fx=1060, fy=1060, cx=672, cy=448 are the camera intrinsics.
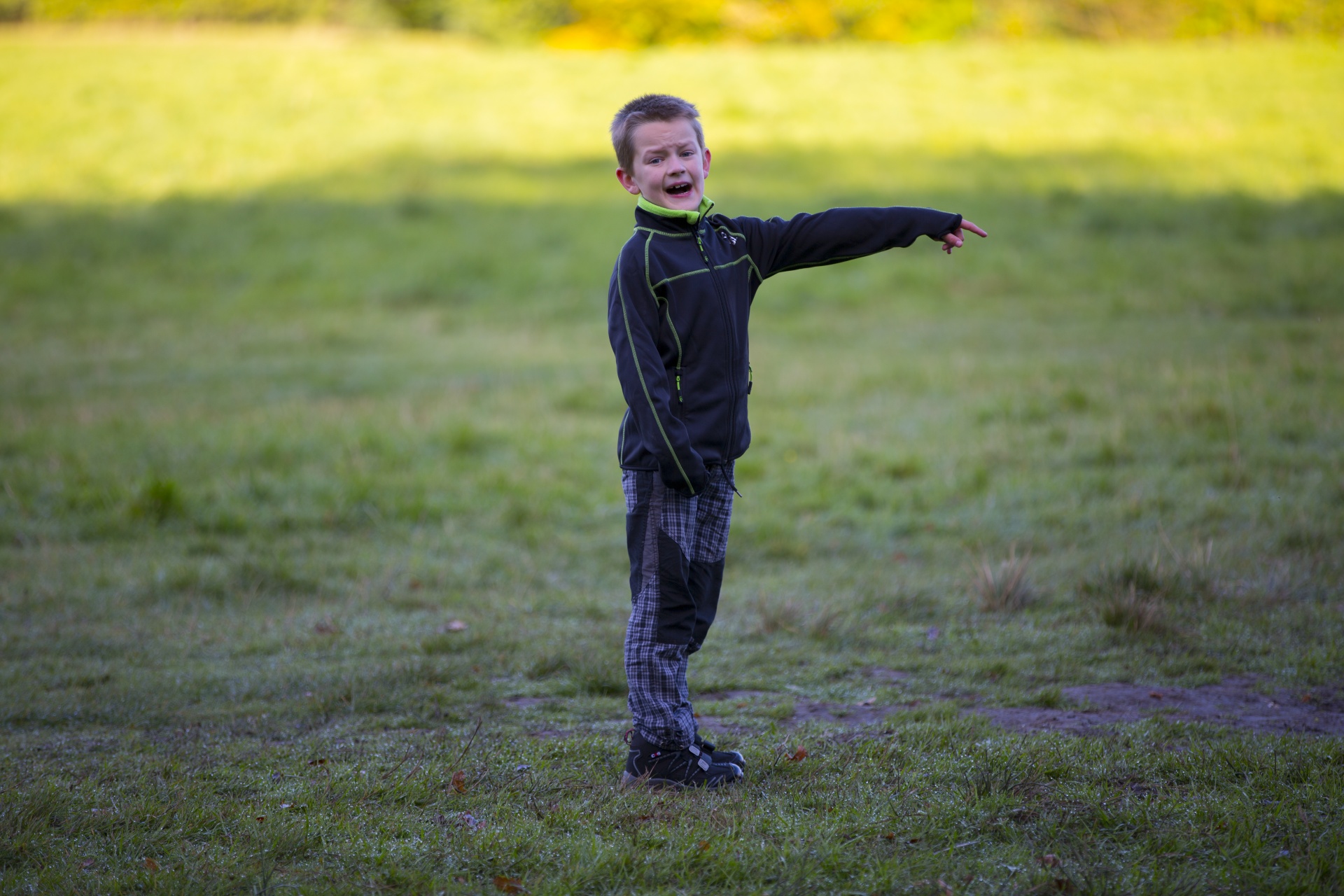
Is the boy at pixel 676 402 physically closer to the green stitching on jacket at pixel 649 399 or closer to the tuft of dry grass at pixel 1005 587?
the green stitching on jacket at pixel 649 399

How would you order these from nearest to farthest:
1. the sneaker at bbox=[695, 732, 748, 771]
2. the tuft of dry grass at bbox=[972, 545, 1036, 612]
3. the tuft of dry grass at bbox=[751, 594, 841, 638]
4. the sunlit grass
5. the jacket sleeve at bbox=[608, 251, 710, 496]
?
the jacket sleeve at bbox=[608, 251, 710, 496]
the sneaker at bbox=[695, 732, 748, 771]
the tuft of dry grass at bbox=[751, 594, 841, 638]
the tuft of dry grass at bbox=[972, 545, 1036, 612]
the sunlit grass

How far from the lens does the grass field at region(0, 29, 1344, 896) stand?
3275 mm

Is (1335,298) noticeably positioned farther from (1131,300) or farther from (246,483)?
(246,483)

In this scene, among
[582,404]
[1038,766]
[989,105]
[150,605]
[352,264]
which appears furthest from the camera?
[989,105]

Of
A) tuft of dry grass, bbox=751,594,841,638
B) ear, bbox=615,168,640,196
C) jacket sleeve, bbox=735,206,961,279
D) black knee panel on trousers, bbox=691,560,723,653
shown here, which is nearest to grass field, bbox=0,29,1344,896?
tuft of dry grass, bbox=751,594,841,638

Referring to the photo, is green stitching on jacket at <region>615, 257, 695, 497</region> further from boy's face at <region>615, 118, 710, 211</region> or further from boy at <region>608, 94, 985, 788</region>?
boy's face at <region>615, 118, 710, 211</region>

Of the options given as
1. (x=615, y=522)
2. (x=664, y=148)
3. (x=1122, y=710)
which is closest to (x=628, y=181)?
(x=664, y=148)

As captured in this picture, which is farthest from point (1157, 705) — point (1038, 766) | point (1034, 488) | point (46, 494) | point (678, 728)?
→ point (46, 494)

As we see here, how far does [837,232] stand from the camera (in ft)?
12.7

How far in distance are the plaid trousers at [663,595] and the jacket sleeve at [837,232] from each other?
0.83 m

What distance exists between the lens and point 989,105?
24.2 meters

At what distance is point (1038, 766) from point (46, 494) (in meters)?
7.47

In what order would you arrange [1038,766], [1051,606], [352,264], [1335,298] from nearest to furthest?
[1038,766] → [1051,606] → [1335,298] → [352,264]

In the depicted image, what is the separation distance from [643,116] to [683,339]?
0.78m
